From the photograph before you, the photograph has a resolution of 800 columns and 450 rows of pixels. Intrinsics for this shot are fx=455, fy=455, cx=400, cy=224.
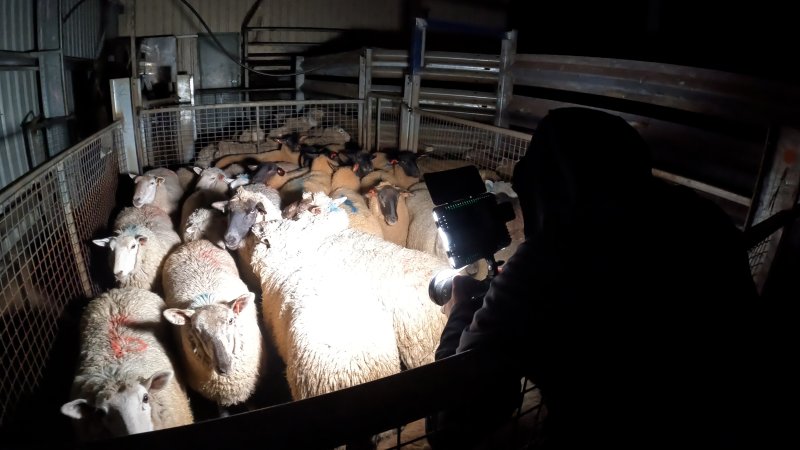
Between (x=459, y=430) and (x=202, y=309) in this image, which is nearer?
(x=459, y=430)

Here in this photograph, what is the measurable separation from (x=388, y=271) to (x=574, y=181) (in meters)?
2.95

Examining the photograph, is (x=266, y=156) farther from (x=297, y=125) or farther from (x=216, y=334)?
(x=216, y=334)

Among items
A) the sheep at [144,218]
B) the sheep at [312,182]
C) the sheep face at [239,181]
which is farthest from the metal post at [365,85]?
the sheep at [144,218]

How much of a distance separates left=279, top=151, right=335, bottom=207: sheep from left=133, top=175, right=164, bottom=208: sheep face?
5.05 ft

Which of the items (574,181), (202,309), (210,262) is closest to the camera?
(574,181)

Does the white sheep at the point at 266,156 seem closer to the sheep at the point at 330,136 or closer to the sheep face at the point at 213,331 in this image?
the sheep at the point at 330,136

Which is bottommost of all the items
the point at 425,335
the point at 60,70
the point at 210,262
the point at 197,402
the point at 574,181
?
the point at 197,402

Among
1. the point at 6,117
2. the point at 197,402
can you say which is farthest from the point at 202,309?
the point at 6,117

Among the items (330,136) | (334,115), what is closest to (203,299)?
(334,115)

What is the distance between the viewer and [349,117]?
9.12 metres

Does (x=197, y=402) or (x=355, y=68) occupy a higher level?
(x=355, y=68)

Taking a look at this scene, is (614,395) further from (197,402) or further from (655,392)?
(197,402)

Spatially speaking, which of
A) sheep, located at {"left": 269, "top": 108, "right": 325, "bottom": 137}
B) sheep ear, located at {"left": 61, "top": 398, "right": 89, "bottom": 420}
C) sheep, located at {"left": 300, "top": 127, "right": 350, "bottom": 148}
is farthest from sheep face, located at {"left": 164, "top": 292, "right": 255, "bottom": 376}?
sheep, located at {"left": 269, "top": 108, "right": 325, "bottom": 137}

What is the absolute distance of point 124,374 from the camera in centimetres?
283
